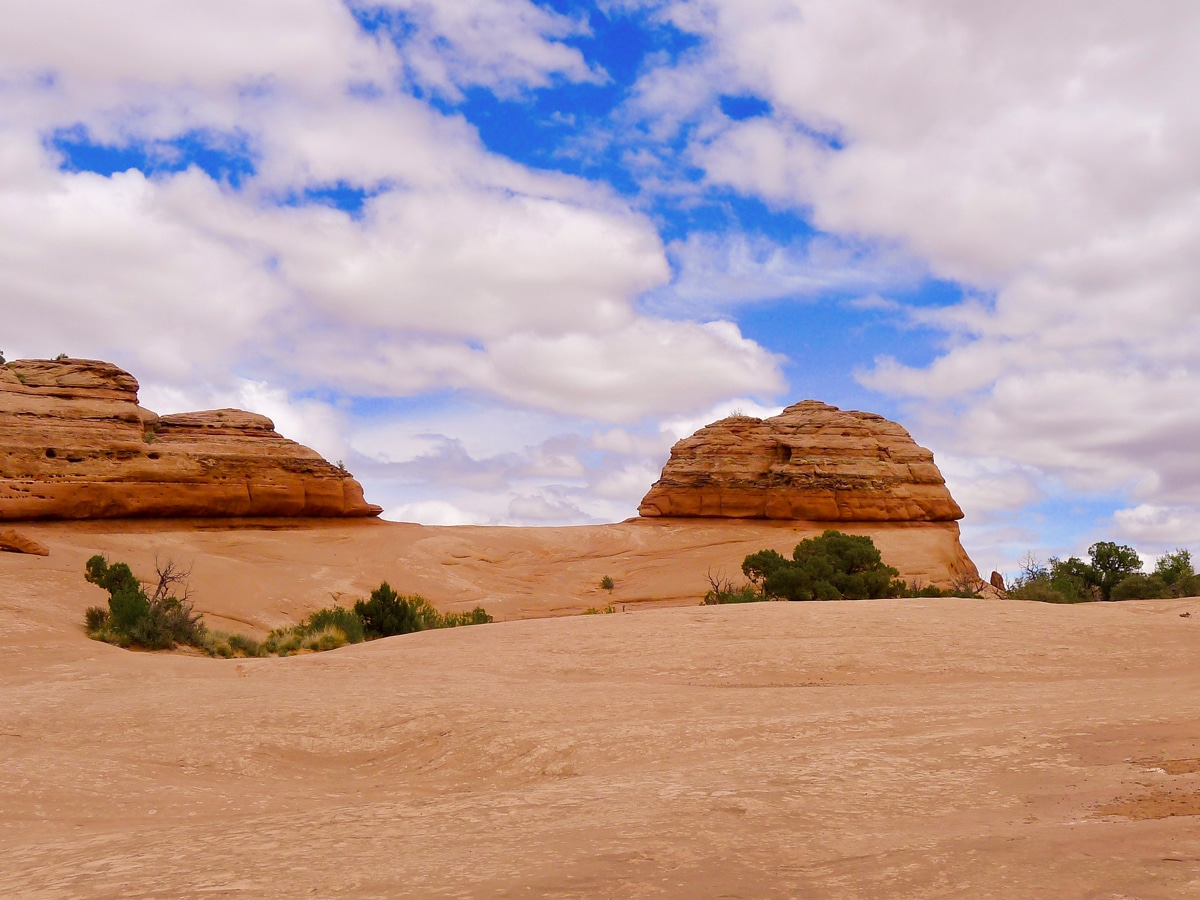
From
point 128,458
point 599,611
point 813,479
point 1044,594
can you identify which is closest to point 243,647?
point 599,611

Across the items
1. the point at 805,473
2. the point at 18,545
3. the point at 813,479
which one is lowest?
the point at 18,545

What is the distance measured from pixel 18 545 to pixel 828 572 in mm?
22717

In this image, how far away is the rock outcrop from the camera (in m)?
36.7

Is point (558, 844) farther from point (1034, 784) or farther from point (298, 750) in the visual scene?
point (298, 750)

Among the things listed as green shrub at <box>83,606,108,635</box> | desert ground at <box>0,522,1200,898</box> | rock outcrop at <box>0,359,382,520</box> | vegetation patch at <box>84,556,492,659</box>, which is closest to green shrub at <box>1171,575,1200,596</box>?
desert ground at <box>0,522,1200,898</box>

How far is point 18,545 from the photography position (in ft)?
80.3

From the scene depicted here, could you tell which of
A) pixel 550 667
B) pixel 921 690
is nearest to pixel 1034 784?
pixel 921 690

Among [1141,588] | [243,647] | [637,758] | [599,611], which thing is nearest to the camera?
[637,758]

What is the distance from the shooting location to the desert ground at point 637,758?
14.4 feet

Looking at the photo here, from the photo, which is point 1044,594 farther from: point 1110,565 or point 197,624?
point 197,624

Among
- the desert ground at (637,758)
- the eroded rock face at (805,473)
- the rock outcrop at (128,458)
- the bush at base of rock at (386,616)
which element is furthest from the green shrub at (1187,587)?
the rock outcrop at (128,458)

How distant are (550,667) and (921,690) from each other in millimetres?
4962

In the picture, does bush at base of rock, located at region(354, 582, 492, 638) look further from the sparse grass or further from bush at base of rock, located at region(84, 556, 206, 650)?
the sparse grass

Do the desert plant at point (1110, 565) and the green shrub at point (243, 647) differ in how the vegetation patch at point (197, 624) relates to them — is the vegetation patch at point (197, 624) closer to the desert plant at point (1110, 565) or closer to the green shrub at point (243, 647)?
the green shrub at point (243, 647)
